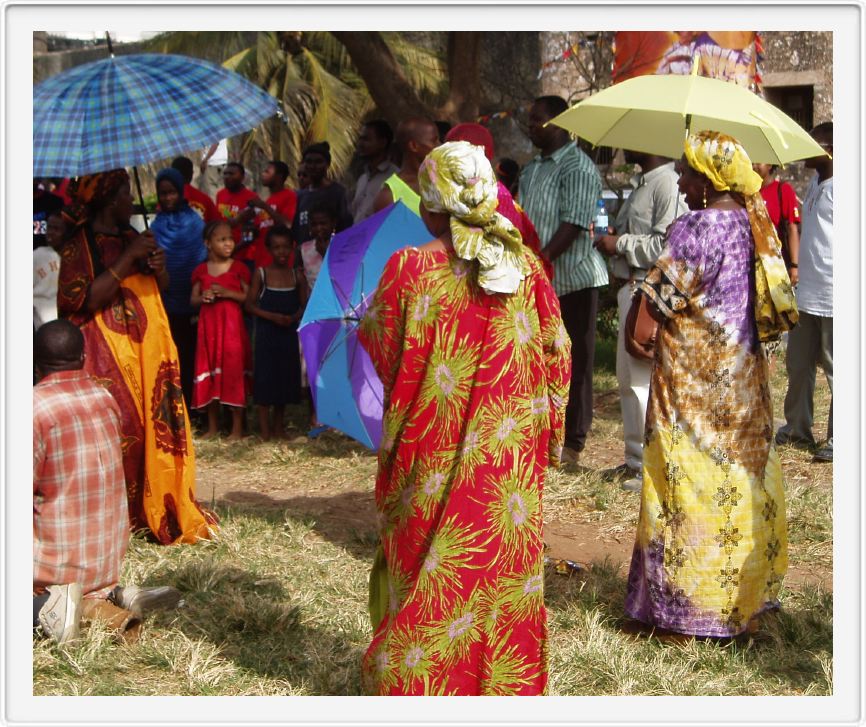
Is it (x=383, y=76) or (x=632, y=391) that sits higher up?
(x=383, y=76)

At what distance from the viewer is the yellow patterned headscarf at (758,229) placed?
415 cm

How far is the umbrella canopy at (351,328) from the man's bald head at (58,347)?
1.88 meters

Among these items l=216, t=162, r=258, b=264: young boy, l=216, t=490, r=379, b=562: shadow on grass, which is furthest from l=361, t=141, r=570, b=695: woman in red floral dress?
l=216, t=162, r=258, b=264: young boy

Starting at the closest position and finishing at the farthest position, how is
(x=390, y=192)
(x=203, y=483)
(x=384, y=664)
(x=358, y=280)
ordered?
(x=384, y=664)
(x=358, y=280)
(x=390, y=192)
(x=203, y=483)

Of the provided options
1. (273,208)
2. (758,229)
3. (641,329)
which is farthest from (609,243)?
(273,208)

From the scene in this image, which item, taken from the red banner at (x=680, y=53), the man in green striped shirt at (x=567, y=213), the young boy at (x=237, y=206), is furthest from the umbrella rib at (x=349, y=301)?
the red banner at (x=680, y=53)

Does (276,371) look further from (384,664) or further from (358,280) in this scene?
(384,664)

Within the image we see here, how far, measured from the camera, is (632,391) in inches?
249

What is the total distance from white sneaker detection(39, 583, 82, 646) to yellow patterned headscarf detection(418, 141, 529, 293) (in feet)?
6.85

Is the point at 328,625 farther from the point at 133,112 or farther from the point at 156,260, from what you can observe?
the point at 133,112

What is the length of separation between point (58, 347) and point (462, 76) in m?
7.63

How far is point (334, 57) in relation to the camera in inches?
829

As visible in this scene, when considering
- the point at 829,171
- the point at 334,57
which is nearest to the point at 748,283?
the point at 829,171

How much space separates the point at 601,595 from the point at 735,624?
2.35ft
